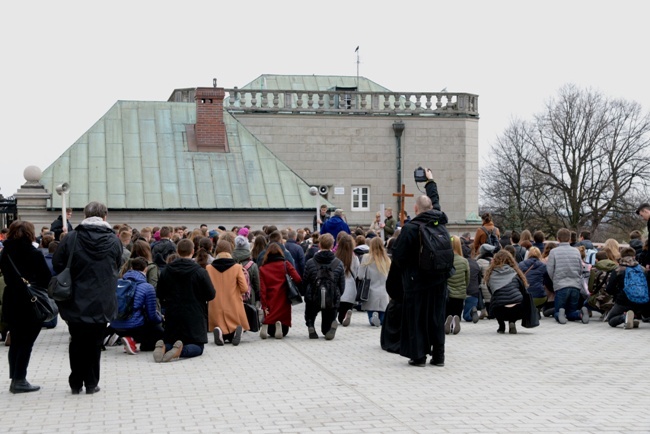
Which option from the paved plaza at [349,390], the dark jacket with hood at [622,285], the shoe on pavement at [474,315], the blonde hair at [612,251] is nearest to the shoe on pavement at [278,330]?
the paved plaza at [349,390]

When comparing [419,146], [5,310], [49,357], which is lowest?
[49,357]

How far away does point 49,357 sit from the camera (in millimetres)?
14078

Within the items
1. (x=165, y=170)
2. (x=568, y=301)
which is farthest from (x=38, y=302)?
(x=165, y=170)

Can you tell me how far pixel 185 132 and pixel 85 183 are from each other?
4323 millimetres

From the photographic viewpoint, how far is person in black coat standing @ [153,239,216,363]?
1364cm

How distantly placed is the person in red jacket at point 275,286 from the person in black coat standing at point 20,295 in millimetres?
5384

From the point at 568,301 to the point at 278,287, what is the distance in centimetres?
613

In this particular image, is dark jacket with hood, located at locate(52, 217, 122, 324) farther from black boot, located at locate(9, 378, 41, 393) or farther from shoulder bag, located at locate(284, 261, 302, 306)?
shoulder bag, located at locate(284, 261, 302, 306)

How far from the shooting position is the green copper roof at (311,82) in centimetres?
4831

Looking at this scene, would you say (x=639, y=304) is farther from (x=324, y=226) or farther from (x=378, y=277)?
(x=324, y=226)

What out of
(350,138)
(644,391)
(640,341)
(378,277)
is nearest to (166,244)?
(378,277)

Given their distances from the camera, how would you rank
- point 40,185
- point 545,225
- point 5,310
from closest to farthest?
1. point 5,310
2. point 40,185
3. point 545,225

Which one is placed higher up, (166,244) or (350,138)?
(350,138)

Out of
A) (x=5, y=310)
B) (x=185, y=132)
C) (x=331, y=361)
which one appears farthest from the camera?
(x=185, y=132)
